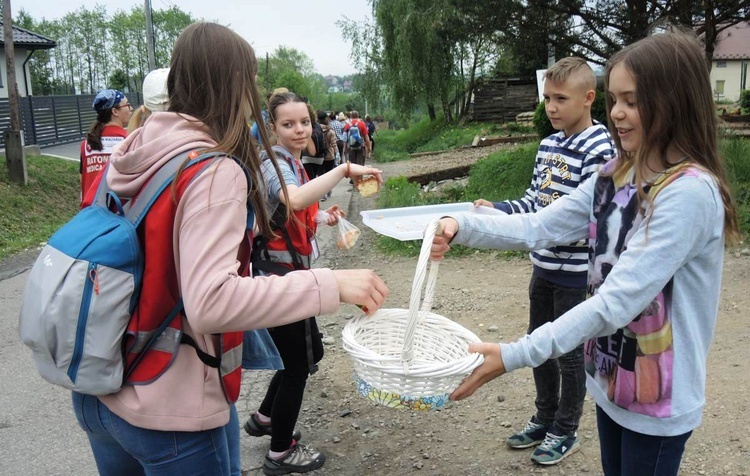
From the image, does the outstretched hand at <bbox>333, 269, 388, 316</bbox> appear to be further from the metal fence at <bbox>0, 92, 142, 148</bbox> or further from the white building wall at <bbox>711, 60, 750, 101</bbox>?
the white building wall at <bbox>711, 60, 750, 101</bbox>

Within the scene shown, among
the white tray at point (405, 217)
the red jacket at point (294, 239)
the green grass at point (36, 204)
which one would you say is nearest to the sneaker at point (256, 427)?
the red jacket at point (294, 239)

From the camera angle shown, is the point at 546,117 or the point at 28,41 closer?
the point at 546,117

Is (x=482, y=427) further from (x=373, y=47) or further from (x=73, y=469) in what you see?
(x=373, y=47)

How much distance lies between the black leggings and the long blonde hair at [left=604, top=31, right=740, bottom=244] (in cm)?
185

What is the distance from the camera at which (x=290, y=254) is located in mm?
3129

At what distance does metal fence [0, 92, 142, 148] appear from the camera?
714 inches

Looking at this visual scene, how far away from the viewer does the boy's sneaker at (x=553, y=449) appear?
3.29 metres

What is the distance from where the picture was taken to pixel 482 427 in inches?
150

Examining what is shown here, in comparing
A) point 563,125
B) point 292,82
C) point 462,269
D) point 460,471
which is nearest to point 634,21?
point 462,269

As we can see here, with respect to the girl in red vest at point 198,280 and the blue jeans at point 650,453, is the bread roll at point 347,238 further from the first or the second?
the blue jeans at point 650,453

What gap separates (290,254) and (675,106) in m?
1.83

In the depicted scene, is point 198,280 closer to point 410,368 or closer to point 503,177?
point 410,368

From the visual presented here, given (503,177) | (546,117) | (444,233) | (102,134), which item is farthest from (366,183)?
(546,117)

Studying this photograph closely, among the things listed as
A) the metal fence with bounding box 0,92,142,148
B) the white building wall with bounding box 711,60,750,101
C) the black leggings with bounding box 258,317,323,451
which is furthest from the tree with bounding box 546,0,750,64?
the white building wall with bounding box 711,60,750,101
